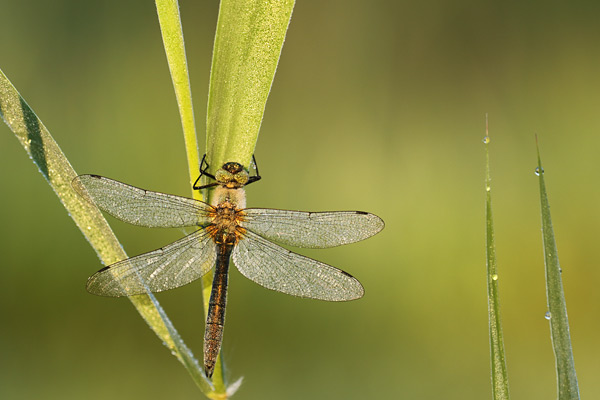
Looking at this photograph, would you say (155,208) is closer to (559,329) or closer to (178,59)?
Answer: (178,59)

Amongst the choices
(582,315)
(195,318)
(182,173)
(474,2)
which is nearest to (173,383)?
(195,318)

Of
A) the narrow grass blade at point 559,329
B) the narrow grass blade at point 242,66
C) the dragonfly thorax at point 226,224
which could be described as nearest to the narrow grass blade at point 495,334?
the narrow grass blade at point 559,329

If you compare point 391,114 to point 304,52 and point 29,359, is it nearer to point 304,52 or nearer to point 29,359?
point 304,52

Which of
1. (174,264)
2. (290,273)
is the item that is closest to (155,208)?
(174,264)

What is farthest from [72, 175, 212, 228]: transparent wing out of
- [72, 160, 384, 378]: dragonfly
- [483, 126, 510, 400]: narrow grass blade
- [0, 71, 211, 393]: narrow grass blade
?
[483, 126, 510, 400]: narrow grass blade

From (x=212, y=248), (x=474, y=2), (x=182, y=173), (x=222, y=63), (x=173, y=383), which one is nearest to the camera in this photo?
(x=222, y=63)

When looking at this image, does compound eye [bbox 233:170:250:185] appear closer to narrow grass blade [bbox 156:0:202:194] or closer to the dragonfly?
the dragonfly

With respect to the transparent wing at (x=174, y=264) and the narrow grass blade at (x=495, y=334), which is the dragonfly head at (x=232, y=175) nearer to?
the transparent wing at (x=174, y=264)
